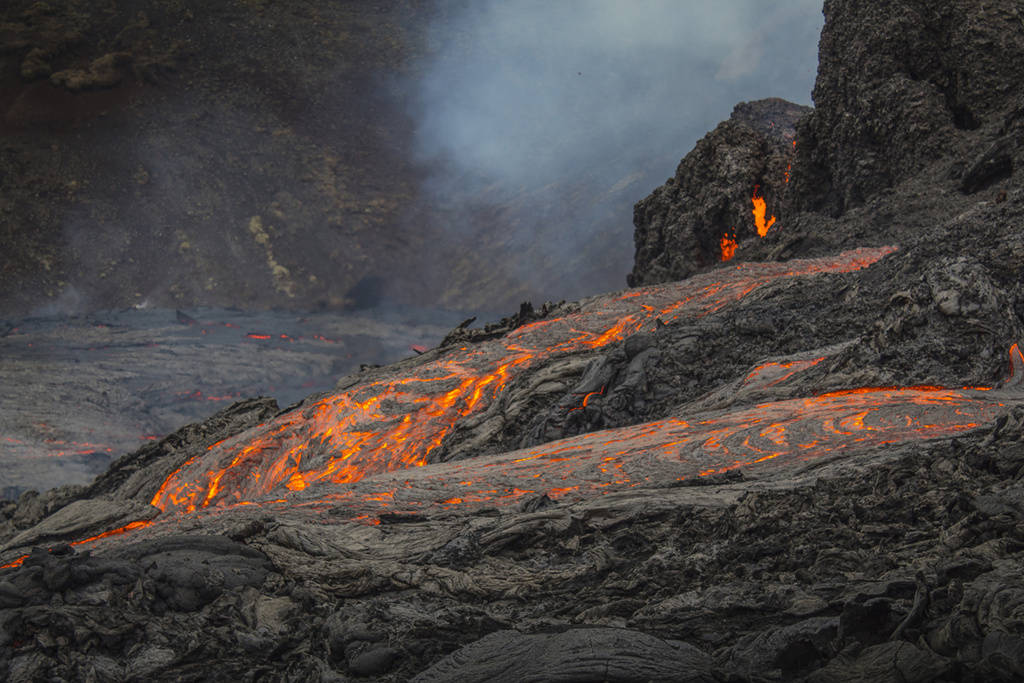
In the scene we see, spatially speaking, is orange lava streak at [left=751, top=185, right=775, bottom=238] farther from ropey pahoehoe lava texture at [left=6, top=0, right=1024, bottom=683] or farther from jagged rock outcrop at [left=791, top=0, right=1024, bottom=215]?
ropey pahoehoe lava texture at [left=6, top=0, right=1024, bottom=683]

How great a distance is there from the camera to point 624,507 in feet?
19.8

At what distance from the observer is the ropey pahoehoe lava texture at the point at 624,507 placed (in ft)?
13.0

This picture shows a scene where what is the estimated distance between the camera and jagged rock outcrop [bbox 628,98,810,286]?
24.6 meters

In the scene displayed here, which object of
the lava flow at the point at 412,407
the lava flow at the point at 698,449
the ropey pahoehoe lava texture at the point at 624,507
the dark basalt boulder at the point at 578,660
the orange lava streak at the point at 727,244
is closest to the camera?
the dark basalt boulder at the point at 578,660

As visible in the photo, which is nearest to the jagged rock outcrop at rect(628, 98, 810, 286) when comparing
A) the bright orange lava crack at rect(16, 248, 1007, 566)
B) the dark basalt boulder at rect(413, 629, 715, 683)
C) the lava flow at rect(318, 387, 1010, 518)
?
the bright orange lava crack at rect(16, 248, 1007, 566)

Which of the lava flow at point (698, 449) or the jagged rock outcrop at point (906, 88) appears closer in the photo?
the lava flow at point (698, 449)

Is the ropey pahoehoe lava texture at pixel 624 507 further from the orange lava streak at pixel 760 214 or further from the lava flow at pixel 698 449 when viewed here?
the orange lava streak at pixel 760 214

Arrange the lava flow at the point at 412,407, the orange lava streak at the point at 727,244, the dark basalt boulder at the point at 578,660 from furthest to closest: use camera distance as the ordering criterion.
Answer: the orange lava streak at the point at 727,244, the lava flow at the point at 412,407, the dark basalt boulder at the point at 578,660

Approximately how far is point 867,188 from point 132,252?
4135 centimetres

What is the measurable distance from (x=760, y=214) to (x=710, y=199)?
168 cm

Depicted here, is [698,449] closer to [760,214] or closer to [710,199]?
[710,199]

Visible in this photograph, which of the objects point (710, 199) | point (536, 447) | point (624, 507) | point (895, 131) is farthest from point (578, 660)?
point (710, 199)

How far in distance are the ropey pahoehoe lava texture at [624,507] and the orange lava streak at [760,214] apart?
7.00m

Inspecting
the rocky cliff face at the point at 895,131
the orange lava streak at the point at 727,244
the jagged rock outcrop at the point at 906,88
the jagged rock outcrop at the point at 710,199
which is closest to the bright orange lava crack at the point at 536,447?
the rocky cliff face at the point at 895,131
